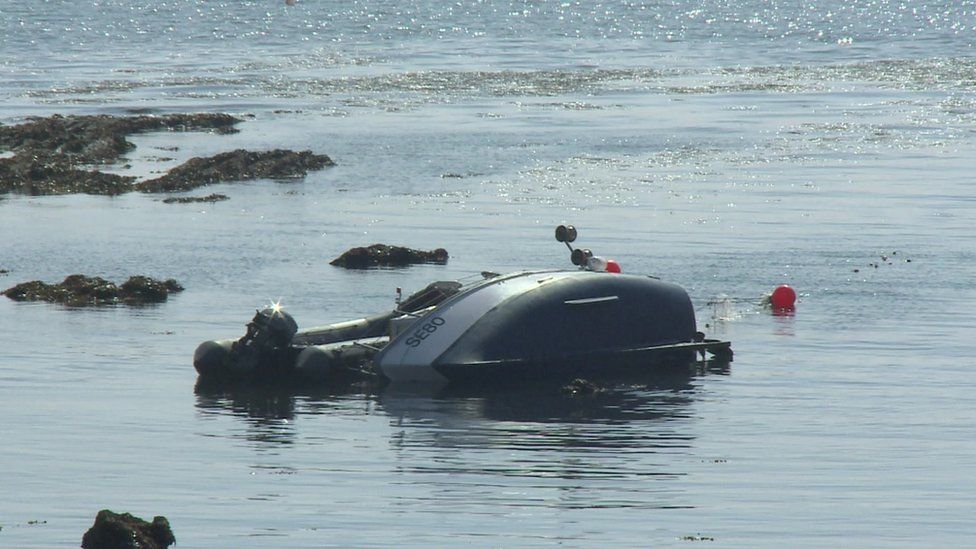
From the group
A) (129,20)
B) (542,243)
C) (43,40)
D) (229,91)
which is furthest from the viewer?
(129,20)

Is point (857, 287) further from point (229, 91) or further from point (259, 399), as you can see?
point (229, 91)

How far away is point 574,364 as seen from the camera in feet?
87.1

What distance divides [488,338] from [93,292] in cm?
1011

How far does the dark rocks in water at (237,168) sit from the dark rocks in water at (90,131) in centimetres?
420

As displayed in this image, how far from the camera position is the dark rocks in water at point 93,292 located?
32.6m

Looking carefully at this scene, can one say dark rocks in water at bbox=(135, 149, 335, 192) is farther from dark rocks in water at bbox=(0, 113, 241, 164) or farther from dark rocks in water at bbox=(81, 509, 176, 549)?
dark rocks in water at bbox=(81, 509, 176, 549)

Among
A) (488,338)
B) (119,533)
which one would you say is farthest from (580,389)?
(119,533)

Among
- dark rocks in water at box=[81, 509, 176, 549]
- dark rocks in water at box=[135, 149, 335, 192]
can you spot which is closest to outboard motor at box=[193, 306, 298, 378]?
dark rocks in water at box=[81, 509, 176, 549]

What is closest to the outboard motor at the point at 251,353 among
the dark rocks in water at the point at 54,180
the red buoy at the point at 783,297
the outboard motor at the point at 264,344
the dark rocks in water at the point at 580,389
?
the outboard motor at the point at 264,344

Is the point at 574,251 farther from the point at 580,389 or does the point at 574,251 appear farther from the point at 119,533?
the point at 119,533

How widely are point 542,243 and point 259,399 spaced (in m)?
13.5

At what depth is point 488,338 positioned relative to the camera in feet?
84.1

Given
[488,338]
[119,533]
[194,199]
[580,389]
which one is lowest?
[580,389]

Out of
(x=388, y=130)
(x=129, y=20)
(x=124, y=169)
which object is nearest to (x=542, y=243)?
(x=124, y=169)
